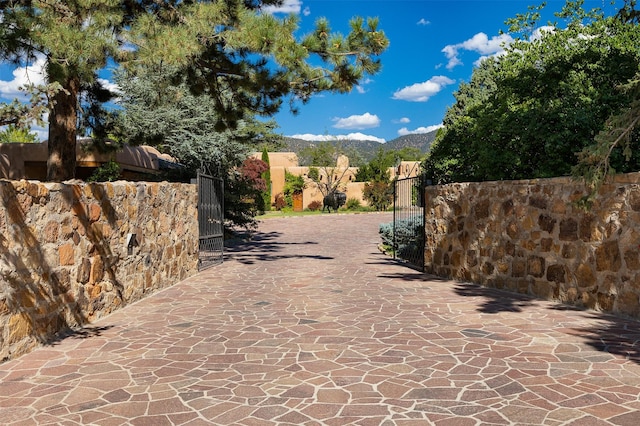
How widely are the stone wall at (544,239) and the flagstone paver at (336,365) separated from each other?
372mm

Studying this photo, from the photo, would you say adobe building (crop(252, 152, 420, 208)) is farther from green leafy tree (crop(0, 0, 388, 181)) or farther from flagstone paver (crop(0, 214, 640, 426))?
flagstone paver (crop(0, 214, 640, 426))

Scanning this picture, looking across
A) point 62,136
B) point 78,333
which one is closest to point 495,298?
point 78,333

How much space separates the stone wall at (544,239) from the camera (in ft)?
21.0

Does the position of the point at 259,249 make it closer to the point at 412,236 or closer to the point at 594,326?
the point at 412,236

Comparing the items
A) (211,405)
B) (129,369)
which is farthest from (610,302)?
(129,369)

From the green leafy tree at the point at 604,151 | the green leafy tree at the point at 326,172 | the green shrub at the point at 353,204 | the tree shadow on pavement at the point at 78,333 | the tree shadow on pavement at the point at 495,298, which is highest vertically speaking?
the green leafy tree at the point at 326,172

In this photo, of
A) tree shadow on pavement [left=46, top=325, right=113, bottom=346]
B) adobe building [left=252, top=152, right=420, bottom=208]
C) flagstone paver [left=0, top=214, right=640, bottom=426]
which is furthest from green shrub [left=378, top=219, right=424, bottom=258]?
adobe building [left=252, top=152, right=420, bottom=208]

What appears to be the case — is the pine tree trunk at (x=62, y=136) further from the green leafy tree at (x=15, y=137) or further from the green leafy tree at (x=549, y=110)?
the green leafy tree at (x=15, y=137)

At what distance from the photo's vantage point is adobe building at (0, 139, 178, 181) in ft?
51.4

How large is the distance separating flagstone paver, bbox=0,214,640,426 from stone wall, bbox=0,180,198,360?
30cm

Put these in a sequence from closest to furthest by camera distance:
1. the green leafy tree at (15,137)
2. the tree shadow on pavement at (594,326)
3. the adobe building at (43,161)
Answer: the tree shadow on pavement at (594,326) < the adobe building at (43,161) < the green leafy tree at (15,137)

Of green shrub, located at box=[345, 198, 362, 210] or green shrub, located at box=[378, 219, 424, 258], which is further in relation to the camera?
Answer: green shrub, located at box=[345, 198, 362, 210]

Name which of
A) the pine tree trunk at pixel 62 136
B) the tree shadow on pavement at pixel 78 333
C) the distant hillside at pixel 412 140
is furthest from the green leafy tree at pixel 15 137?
the distant hillside at pixel 412 140

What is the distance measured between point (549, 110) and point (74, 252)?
8620mm
